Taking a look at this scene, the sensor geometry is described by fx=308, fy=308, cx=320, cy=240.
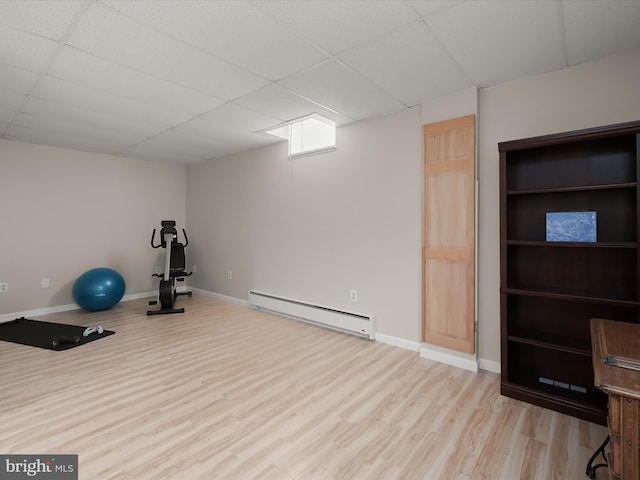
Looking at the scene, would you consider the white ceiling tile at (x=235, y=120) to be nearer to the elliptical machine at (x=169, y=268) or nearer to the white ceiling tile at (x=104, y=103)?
the white ceiling tile at (x=104, y=103)

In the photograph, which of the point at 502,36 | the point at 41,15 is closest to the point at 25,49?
the point at 41,15

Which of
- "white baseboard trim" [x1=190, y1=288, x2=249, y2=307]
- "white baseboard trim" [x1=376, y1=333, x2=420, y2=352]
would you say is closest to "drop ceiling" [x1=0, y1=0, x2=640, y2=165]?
"white baseboard trim" [x1=376, y1=333, x2=420, y2=352]

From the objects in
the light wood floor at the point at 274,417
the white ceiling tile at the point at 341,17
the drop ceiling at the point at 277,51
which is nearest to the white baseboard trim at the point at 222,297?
the light wood floor at the point at 274,417

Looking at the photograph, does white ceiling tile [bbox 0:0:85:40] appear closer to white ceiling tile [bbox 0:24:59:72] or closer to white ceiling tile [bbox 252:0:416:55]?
white ceiling tile [bbox 0:24:59:72]

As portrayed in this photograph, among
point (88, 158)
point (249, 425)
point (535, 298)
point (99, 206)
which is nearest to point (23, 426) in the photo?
point (249, 425)

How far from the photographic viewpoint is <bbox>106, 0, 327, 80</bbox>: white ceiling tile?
171cm

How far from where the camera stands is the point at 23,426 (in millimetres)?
1891

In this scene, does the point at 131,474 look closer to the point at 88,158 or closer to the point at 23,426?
the point at 23,426

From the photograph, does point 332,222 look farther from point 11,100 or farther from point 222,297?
point 11,100

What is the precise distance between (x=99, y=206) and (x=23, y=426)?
396 cm

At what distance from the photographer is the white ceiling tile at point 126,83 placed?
2.27 m

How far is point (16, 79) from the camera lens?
2504 millimetres

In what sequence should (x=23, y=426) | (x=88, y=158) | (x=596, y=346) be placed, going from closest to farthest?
1. (x=596, y=346)
2. (x=23, y=426)
3. (x=88, y=158)

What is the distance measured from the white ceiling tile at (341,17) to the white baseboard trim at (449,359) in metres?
2.66
